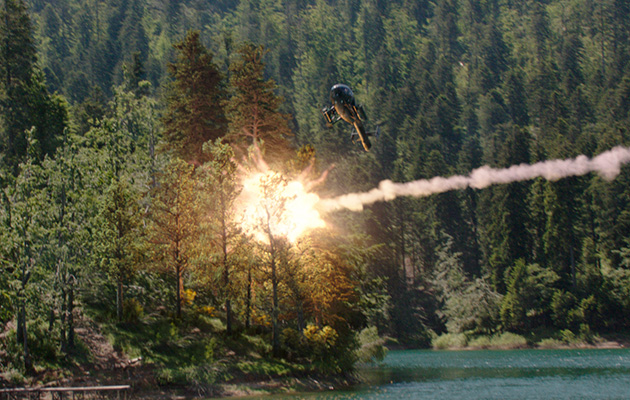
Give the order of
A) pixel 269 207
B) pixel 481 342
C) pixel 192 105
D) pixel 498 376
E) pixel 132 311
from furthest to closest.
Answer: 1. pixel 481 342
2. pixel 192 105
3. pixel 498 376
4. pixel 269 207
5. pixel 132 311

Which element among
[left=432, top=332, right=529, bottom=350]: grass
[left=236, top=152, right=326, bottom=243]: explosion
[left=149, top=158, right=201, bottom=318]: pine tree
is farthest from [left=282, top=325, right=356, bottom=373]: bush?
[left=432, top=332, right=529, bottom=350]: grass

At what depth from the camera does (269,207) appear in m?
50.5

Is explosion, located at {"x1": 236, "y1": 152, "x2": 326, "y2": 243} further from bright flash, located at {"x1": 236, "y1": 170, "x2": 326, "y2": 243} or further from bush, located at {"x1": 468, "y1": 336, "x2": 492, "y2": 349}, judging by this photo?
bush, located at {"x1": 468, "y1": 336, "x2": 492, "y2": 349}

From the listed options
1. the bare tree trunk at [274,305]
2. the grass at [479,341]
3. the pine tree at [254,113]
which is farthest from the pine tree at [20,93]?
the grass at [479,341]

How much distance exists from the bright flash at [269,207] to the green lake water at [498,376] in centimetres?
1185

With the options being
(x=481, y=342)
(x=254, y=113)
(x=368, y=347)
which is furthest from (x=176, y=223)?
(x=481, y=342)

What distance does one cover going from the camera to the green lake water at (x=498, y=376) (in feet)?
153

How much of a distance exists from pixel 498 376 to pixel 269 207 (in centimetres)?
2546

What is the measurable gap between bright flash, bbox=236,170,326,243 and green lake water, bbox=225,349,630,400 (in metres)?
11.9

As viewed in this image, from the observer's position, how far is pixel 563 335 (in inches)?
3772

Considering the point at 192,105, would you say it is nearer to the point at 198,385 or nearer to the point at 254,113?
the point at 254,113

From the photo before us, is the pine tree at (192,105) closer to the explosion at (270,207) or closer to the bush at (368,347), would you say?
the explosion at (270,207)

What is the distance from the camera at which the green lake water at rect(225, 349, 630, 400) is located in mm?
46781

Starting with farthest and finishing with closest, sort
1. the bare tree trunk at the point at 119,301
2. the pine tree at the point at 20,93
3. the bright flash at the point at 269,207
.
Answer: the pine tree at the point at 20,93, the bright flash at the point at 269,207, the bare tree trunk at the point at 119,301
